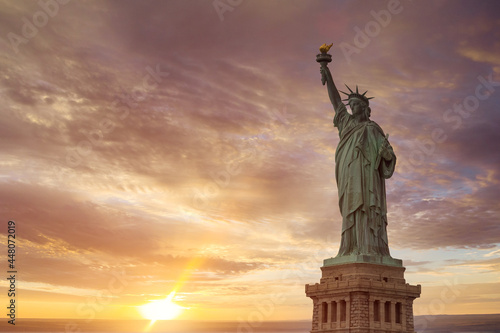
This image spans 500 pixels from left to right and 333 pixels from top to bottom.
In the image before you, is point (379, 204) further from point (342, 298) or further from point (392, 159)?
point (342, 298)

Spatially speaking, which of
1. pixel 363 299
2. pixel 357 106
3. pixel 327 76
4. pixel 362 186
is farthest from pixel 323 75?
pixel 363 299

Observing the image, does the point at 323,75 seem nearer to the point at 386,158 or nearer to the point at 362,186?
the point at 386,158

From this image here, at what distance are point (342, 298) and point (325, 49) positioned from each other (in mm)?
16520

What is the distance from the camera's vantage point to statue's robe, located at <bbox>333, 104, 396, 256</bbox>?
4341 centimetres

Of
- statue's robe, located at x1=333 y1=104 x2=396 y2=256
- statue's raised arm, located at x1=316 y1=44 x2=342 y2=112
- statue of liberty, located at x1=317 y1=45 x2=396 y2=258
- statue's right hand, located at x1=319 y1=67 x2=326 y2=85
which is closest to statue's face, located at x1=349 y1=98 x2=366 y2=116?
statue of liberty, located at x1=317 y1=45 x2=396 y2=258

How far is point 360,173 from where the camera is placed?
4447 cm

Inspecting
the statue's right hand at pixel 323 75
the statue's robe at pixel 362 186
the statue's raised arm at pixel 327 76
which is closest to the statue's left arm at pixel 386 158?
the statue's robe at pixel 362 186

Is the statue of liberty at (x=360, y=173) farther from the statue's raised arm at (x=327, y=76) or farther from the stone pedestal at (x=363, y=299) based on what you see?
the stone pedestal at (x=363, y=299)

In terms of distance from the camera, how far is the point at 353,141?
45.4m

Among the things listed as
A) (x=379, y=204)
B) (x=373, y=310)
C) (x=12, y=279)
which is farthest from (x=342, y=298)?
(x=12, y=279)

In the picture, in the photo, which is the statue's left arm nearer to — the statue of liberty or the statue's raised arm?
the statue of liberty

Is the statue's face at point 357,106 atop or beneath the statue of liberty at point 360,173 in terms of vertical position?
atop

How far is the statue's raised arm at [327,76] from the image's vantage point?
46.6 m

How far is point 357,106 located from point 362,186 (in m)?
5.57
